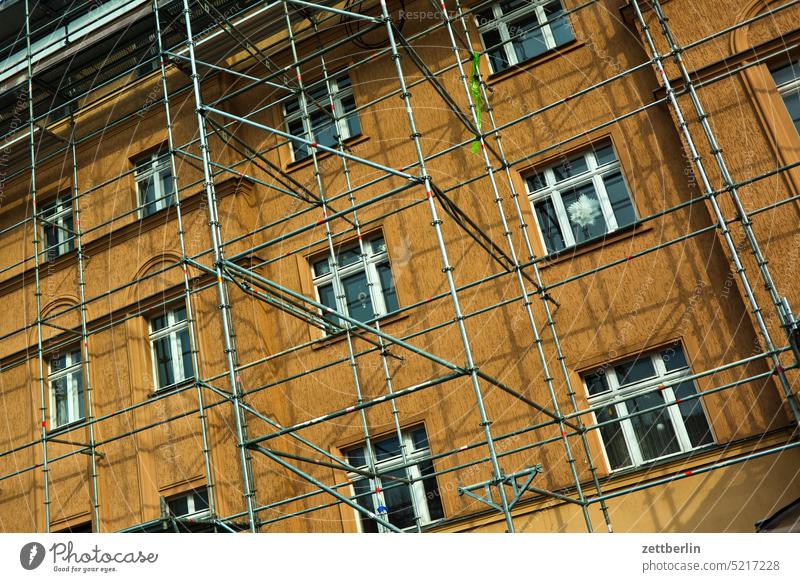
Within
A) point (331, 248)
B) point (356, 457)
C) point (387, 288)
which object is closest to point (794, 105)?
point (387, 288)

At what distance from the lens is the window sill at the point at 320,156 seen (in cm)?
1162

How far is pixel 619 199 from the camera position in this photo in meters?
9.98

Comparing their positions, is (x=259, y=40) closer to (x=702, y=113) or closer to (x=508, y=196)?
(x=508, y=196)

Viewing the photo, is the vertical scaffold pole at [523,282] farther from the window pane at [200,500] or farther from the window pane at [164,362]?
the window pane at [164,362]

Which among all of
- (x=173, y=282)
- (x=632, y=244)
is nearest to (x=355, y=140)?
(x=173, y=282)

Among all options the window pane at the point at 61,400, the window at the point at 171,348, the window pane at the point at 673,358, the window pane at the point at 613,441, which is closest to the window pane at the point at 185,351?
the window at the point at 171,348

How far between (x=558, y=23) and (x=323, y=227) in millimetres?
4003

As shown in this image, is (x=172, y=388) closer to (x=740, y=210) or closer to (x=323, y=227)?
(x=323, y=227)

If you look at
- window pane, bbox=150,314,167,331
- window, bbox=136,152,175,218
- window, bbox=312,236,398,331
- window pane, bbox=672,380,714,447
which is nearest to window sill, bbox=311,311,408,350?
window, bbox=312,236,398,331

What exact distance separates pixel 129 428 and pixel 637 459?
22.5ft

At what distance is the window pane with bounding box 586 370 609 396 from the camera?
9523 millimetres

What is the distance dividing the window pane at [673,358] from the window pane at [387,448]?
3.27 m

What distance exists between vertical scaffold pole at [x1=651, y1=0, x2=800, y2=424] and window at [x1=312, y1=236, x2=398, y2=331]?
415cm

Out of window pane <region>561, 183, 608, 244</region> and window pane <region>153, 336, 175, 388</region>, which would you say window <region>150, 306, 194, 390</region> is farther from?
window pane <region>561, 183, 608, 244</region>
